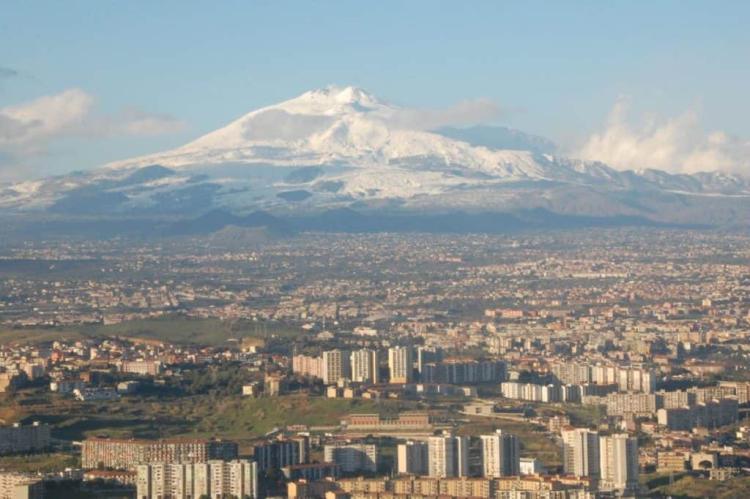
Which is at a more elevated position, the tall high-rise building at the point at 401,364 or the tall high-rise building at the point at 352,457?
the tall high-rise building at the point at 401,364

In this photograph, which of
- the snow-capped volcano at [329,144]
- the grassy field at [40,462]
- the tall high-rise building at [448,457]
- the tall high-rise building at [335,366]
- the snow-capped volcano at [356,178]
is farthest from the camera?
the snow-capped volcano at [329,144]

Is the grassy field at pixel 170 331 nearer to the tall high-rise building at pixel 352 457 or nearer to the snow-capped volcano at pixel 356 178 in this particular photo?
the tall high-rise building at pixel 352 457

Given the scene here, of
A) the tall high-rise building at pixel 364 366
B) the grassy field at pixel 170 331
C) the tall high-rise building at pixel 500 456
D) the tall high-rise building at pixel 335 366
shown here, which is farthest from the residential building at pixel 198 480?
the grassy field at pixel 170 331

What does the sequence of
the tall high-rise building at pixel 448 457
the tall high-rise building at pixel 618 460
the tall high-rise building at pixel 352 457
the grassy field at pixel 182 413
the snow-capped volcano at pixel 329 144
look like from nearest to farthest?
1. the tall high-rise building at pixel 618 460
2. the tall high-rise building at pixel 448 457
3. the tall high-rise building at pixel 352 457
4. the grassy field at pixel 182 413
5. the snow-capped volcano at pixel 329 144

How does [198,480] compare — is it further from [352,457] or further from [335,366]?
[335,366]

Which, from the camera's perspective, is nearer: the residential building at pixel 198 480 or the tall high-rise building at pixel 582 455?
the residential building at pixel 198 480

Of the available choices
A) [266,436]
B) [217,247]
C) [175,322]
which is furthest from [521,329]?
[217,247]

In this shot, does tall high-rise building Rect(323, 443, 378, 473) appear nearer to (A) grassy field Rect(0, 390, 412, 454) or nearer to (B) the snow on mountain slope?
(A) grassy field Rect(0, 390, 412, 454)
